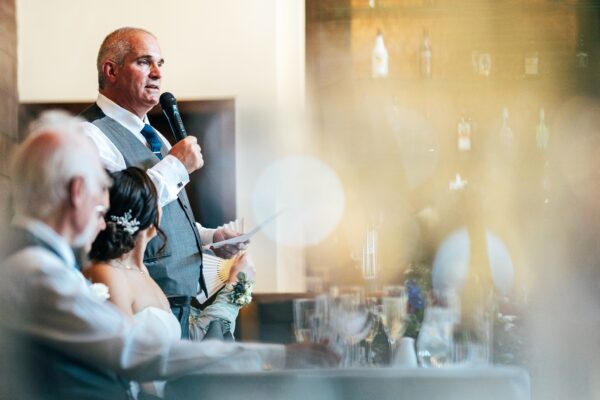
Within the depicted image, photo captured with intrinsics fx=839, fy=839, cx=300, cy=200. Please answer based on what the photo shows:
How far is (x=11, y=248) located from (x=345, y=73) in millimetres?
3053

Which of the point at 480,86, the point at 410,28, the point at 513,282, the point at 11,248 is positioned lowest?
the point at 513,282

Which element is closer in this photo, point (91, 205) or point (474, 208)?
point (91, 205)

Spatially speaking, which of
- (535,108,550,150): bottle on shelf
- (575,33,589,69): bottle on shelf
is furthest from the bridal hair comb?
(575,33,589,69): bottle on shelf

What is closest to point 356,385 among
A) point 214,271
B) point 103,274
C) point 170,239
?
point 103,274

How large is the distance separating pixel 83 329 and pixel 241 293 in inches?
42.7

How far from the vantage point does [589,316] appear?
270 cm

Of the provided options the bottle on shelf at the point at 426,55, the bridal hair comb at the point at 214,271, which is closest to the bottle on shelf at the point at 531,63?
the bottle on shelf at the point at 426,55

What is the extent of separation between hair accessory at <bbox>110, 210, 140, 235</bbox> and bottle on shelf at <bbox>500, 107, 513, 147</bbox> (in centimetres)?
279

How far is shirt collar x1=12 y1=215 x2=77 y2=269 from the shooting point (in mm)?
1438

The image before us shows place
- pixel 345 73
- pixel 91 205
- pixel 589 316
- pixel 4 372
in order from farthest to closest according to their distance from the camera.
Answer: pixel 345 73 < pixel 589 316 < pixel 91 205 < pixel 4 372

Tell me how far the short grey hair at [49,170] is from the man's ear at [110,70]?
3.73ft

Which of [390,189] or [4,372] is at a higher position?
[390,189]

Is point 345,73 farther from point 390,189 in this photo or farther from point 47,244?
point 47,244

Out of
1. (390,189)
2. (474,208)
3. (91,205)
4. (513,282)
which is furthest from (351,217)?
(91,205)
